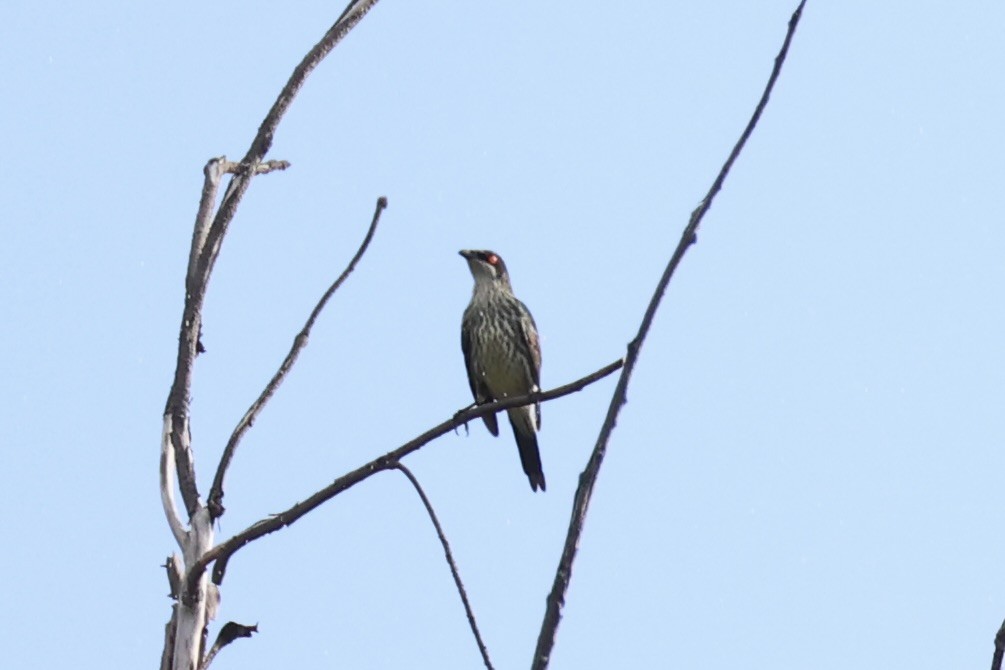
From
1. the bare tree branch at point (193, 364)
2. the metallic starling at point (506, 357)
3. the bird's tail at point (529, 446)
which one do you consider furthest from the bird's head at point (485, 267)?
the bare tree branch at point (193, 364)

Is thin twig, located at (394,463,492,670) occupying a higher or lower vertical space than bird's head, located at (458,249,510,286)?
lower

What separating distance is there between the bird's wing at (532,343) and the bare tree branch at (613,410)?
5654 mm

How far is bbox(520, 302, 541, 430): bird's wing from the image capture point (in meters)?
8.12

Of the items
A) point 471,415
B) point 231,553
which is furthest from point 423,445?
point 231,553

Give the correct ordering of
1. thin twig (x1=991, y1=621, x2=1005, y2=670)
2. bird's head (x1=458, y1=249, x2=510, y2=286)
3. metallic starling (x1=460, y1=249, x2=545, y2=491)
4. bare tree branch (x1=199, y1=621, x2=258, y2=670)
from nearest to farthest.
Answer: thin twig (x1=991, y1=621, x2=1005, y2=670)
bare tree branch (x1=199, y1=621, x2=258, y2=670)
metallic starling (x1=460, y1=249, x2=545, y2=491)
bird's head (x1=458, y1=249, x2=510, y2=286)

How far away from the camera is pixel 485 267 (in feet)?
28.0

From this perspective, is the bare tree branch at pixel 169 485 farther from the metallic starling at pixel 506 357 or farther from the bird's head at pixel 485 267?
the bird's head at pixel 485 267

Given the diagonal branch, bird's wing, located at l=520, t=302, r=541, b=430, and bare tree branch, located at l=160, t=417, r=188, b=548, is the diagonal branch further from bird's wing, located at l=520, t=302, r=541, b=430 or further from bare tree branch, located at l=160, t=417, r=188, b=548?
bird's wing, located at l=520, t=302, r=541, b=430

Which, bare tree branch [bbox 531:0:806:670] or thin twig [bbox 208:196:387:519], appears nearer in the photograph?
bare tree branch [bbox 531:0:806:670]

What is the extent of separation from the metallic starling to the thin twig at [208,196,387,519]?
13.9 ft

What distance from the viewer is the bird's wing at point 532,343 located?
812cm

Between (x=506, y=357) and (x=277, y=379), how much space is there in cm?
446

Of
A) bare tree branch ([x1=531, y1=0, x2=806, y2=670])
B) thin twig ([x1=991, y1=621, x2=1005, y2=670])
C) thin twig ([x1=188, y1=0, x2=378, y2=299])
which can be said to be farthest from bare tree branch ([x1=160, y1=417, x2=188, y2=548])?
thin twig ([x1=991, y1=621, x2=1005, y2=670])

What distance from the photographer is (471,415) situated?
370 centimetres
